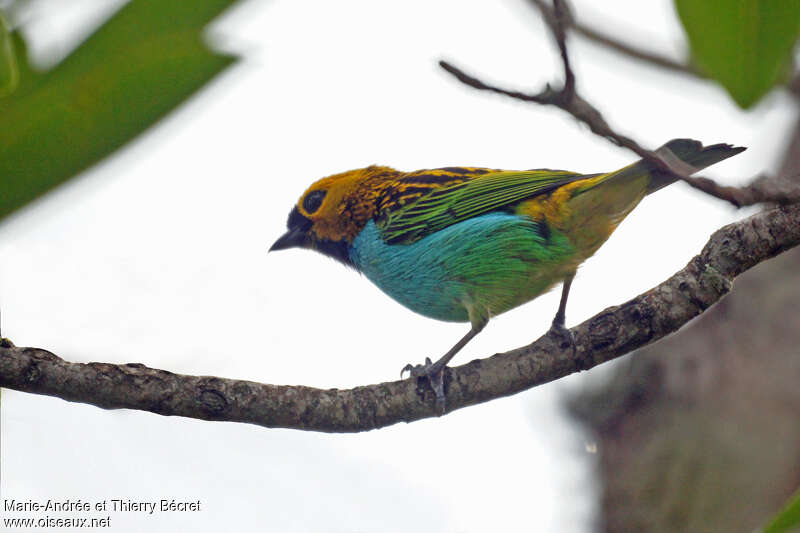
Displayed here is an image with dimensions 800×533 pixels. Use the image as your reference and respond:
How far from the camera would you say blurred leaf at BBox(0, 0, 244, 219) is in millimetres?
1917

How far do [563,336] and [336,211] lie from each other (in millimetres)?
2588

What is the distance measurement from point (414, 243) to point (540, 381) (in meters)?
1.68

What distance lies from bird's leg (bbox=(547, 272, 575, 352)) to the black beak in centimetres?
215

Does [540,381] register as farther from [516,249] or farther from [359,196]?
[359,196]

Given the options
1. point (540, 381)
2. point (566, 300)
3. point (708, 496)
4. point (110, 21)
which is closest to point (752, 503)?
point (708, 496)

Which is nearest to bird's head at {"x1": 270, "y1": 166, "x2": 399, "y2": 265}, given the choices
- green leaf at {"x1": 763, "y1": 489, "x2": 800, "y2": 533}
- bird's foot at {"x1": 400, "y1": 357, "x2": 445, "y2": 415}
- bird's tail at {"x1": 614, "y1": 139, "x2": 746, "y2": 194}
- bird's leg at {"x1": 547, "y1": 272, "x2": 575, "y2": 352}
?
bird's leg at {"x1": 547, "y1": 272, "x2": 575, "y2": 352}

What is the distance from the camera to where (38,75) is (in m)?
2.29

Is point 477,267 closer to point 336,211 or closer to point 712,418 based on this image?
point 336,211

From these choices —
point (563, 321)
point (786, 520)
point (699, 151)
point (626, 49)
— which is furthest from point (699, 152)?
point (786, 520)

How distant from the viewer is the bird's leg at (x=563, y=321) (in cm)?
364

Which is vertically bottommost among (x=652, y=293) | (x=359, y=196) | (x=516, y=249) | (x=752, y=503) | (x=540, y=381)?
(x=752, y=503)

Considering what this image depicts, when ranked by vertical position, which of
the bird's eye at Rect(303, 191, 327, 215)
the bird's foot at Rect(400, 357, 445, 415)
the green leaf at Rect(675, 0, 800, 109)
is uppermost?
the bird's eye at Rect(303, 191, 327, 215)

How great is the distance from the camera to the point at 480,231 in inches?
192

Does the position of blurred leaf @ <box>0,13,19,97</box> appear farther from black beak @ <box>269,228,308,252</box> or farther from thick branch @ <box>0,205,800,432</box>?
black beak @ <box>269,228,308,252</box>
